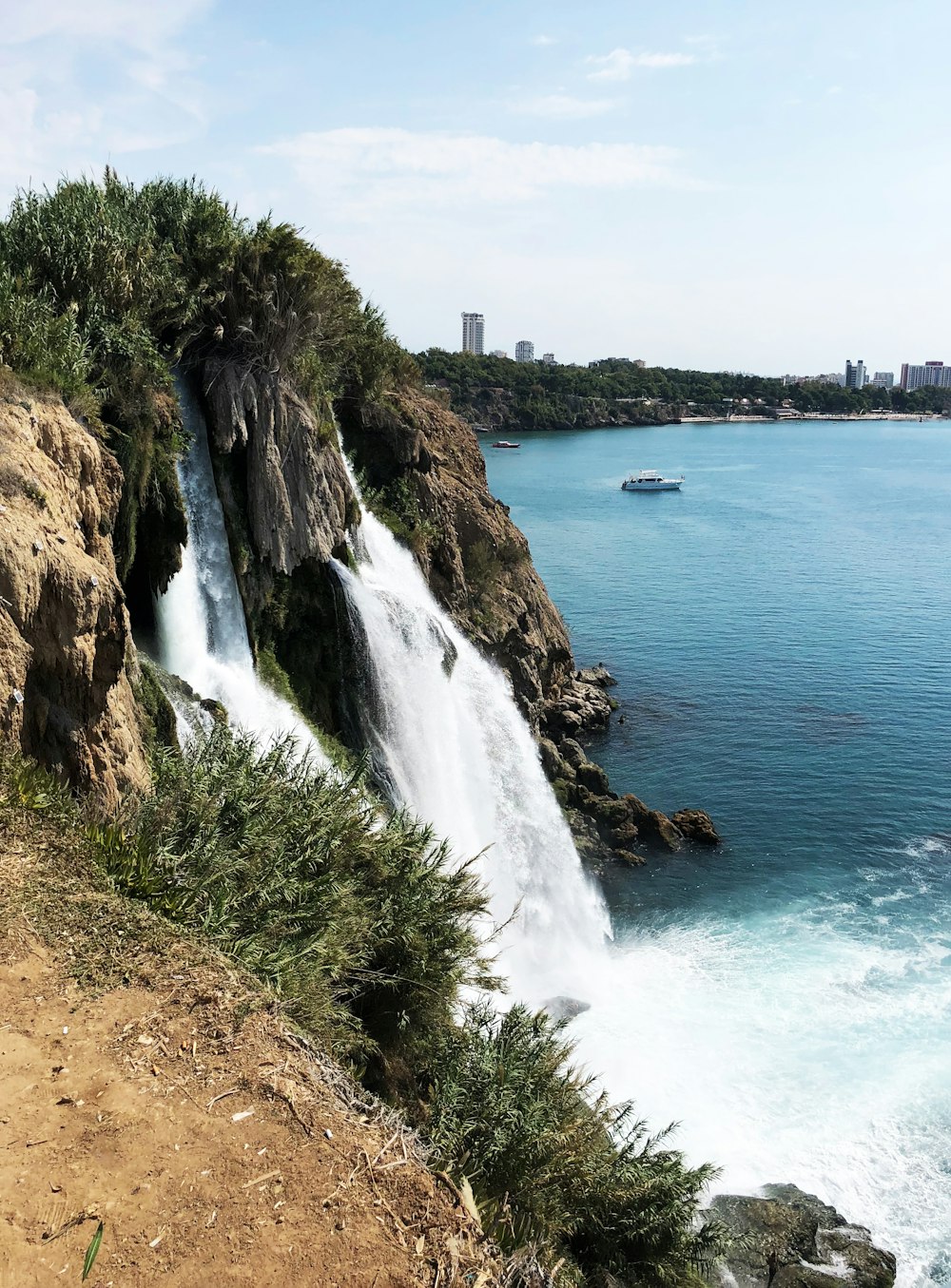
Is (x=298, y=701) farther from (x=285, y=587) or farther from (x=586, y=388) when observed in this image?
(x=586, y=388)

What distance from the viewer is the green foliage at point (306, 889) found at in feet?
26.8

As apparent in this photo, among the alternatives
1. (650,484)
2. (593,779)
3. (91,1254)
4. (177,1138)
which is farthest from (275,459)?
(650,484)

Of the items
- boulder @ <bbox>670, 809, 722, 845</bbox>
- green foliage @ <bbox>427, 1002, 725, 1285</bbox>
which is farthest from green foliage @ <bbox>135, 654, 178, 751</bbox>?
boulder @ <bbox>670, 809, 722, 845</bbox>

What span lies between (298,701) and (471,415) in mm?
115663

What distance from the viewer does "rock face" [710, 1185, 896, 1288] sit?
1383cm

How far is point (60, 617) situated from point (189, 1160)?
5.93 m

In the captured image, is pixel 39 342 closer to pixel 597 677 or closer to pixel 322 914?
pixel 322 914

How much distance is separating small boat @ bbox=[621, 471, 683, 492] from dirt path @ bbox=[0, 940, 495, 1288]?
79606 millimetres

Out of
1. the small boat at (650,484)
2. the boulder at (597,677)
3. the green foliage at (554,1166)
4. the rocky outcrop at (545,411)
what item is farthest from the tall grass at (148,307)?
the rocky outcrop at (545,411)

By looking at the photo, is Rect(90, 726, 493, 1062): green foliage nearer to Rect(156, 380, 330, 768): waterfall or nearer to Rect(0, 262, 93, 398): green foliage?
Rect(156, 380, 330, 768): waterfall

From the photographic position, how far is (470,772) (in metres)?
22.7

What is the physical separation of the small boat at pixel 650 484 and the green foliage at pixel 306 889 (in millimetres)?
74391

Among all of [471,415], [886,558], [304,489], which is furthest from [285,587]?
[471,415]

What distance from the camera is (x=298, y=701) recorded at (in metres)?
19.2
